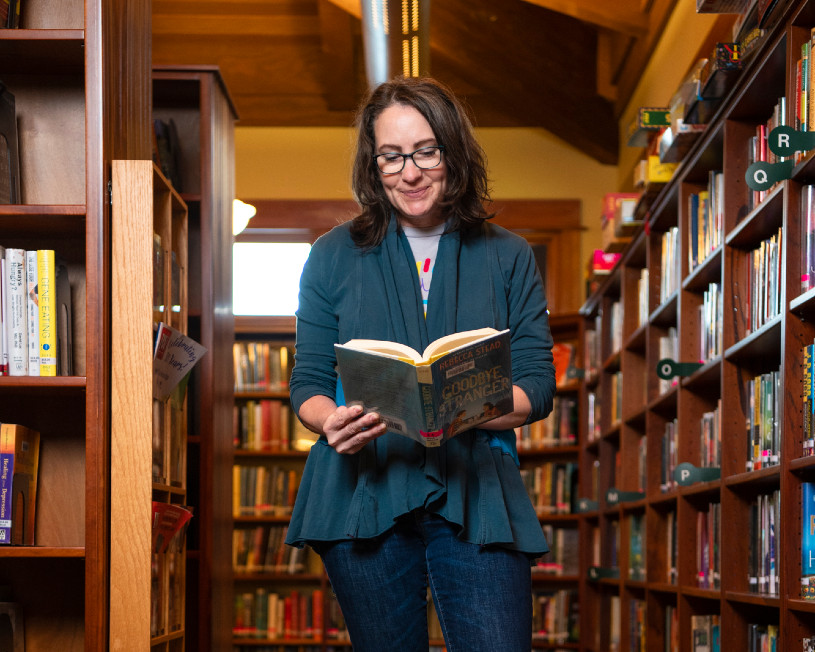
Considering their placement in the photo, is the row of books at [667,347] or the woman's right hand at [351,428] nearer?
the woman's right hand at [351,428]

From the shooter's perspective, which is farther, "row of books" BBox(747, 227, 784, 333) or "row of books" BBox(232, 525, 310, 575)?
"row of books" BBox(232, 525, 310, 575)

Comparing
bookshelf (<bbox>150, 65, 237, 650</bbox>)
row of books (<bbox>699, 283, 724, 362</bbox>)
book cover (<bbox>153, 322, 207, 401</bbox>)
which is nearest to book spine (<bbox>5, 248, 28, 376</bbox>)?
book cover (<bbox>153, 322, 207, 401</bbox>)

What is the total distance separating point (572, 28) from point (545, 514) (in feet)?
9.99

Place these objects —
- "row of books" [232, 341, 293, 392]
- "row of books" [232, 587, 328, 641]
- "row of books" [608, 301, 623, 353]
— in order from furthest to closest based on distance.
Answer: "row of books" [232, 341, 293, 392] < "row of books" [232, 587, 328, 641] < "row of books" [608, 301, 623, 353]

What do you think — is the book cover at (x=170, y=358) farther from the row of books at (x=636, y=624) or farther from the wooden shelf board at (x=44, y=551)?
the row of books at (x=636, y=624)

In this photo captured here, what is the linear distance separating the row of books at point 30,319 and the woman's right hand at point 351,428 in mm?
1012

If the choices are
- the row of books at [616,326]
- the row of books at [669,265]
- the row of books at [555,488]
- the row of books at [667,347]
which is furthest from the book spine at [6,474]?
the row of books at [555,488]

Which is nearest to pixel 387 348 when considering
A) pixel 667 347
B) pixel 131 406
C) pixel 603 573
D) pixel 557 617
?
pixel 131 406

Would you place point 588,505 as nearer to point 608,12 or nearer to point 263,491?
point 263,491

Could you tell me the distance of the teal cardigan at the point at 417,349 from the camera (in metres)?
1.51

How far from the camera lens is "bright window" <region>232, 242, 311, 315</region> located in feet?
24.1

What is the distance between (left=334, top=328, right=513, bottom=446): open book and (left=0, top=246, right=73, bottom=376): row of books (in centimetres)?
105

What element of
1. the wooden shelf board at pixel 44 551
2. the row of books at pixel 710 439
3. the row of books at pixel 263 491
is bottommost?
the row of books at pixel 263 491

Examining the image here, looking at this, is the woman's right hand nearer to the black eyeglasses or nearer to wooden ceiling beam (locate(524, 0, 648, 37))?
the black eyeglasses
